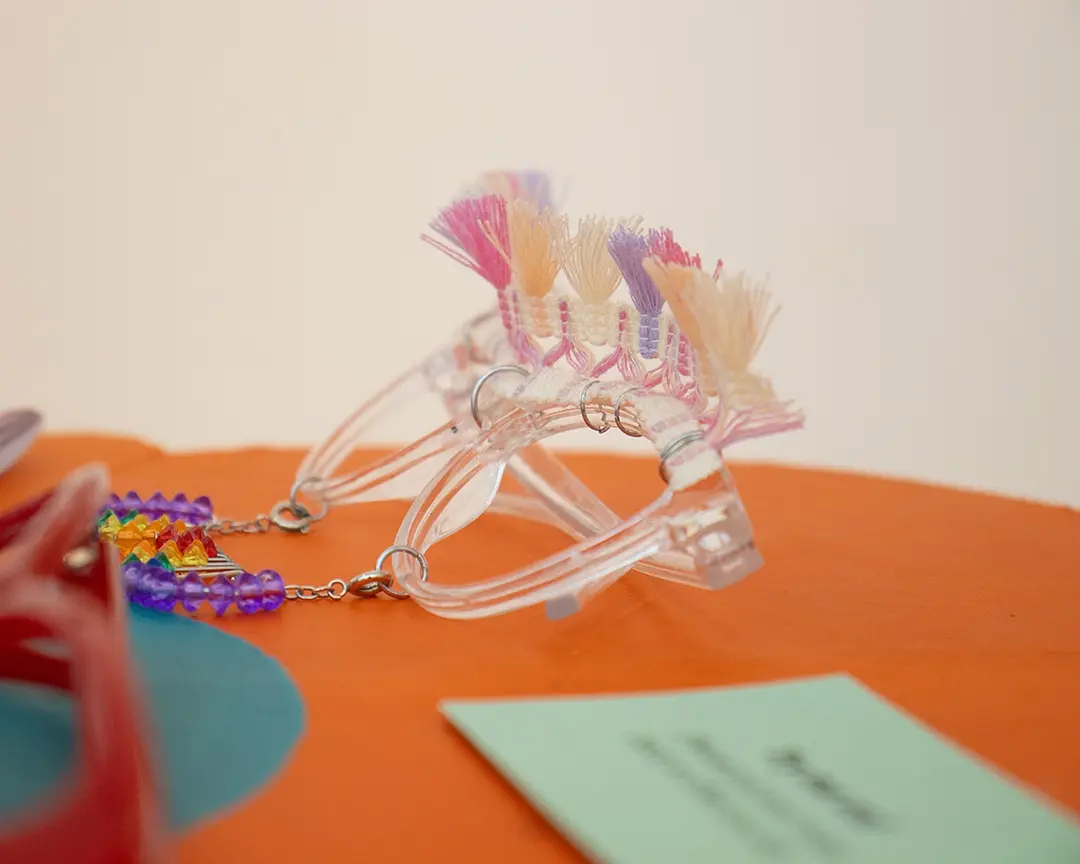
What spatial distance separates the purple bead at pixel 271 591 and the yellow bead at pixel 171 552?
0.06 m

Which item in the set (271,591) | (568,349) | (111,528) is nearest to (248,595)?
(271,591)

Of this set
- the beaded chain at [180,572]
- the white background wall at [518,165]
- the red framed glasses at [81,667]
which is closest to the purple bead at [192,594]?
the beaded chain at [180,572]

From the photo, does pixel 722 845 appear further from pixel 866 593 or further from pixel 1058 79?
pixel 1058 79

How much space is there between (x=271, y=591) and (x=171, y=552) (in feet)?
0.24

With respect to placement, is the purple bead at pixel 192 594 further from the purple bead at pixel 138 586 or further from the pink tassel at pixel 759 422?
the pink tassel at pixel 759 422

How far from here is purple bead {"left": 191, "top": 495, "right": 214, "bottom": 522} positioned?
2.55ft

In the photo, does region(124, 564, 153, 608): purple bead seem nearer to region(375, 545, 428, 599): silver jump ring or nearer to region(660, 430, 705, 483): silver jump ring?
region(375, 545, 428, 599): silver jump ring

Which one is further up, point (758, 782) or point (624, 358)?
point (624, 358)

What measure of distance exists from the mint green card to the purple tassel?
214 mm

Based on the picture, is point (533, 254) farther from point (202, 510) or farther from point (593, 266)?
point (202, 510)

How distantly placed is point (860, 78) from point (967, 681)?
1474 mm

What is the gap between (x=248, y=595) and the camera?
63cm

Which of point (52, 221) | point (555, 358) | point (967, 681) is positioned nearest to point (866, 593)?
point (967, 681)

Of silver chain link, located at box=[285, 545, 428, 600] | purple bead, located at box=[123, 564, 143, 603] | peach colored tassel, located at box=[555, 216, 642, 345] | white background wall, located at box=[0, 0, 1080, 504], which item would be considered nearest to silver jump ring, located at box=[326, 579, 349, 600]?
silver chain link, located at box=[285, 545, 428, 600]
